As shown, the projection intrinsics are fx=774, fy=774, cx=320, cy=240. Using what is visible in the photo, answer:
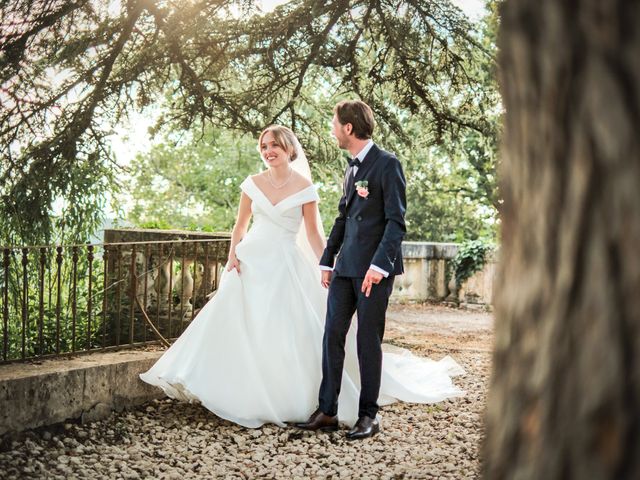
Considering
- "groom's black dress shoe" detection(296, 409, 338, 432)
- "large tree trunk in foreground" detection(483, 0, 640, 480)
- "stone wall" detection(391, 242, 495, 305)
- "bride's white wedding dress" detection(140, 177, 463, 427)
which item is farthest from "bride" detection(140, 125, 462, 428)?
"stone wall" detection(391, 242, 495, 305)

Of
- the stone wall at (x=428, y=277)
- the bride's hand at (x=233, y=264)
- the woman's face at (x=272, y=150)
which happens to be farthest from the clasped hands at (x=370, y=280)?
the stone wall at (x=428, y=277)

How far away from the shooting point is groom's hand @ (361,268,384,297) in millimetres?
4543

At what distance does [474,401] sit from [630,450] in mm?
4978

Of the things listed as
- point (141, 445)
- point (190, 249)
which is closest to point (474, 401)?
point (141, 445)

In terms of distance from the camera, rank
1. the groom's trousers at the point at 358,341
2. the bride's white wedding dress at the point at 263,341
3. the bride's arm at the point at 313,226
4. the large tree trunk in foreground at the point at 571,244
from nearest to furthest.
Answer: the large tree trunk in foreground at the point at 571,244, the groom's trousers at the point at 358,341, the bride's white wedding dress at the point at 263,341, the bride's arm at the point at 313,226

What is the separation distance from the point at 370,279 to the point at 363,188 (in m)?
0.55

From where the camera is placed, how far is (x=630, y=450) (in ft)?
3.63

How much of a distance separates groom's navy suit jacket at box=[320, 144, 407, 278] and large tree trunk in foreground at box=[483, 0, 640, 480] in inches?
125

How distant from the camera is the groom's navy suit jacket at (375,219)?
4559 mm

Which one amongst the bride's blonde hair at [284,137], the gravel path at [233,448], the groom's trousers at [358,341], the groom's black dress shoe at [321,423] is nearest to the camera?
the gravel path at [233,448]

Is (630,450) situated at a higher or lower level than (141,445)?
higher

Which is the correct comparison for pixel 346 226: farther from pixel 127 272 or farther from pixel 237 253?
pixel 127 272

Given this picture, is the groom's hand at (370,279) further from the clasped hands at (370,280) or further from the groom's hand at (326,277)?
the groom's hand at (326,277)

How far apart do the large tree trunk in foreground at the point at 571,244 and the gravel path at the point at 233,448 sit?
3055mm
